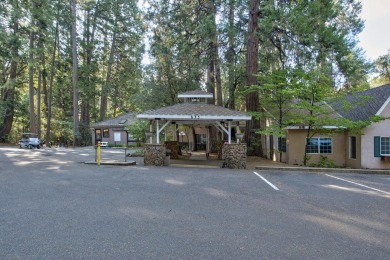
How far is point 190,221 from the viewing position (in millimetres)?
4777

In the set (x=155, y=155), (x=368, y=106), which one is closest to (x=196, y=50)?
(x=155, y=155)

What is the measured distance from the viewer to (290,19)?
13602mm

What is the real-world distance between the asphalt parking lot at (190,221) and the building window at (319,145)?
795 centimetres

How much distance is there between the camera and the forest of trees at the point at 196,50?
14.0 meters

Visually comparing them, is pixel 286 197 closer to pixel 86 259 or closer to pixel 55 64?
pixel 86 259

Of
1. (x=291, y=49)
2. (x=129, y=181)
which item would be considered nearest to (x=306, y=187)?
(x=129, y=181)

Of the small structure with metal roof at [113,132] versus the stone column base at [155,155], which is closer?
the stone column base at [155,155]

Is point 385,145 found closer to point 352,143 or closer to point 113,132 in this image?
point 352,143

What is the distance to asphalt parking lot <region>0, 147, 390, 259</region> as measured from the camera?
11.8 feet

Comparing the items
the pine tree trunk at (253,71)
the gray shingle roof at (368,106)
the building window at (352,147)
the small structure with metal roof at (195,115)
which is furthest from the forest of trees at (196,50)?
the building window at (352,147)

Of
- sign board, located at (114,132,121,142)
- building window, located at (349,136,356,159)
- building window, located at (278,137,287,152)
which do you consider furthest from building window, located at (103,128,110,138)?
building window, located at (349,136,356,159)

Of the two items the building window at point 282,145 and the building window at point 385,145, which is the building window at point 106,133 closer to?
the building window at point 282,145

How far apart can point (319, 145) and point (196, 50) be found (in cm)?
1042

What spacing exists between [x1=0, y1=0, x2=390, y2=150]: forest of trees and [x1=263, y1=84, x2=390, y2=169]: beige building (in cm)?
173
